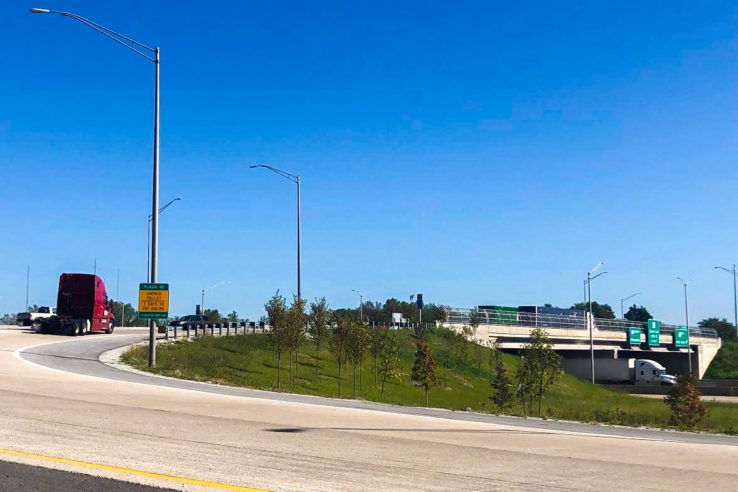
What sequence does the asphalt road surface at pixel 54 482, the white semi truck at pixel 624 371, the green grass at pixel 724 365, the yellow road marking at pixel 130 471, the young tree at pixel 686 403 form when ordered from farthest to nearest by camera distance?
the green grass at pixel 724 365 < the white semi truck at pixel 624 371 < the young tree at pixel 686 403 < the yellow road marking at pixel 130 471 < the asphalt road surface at pixel 54 482

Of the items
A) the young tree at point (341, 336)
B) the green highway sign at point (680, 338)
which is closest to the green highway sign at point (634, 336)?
the green highway sign at point (680, 338)

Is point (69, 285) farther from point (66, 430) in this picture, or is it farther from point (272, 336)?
point (66, 430)

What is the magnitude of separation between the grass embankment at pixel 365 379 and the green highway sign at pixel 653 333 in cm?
4840

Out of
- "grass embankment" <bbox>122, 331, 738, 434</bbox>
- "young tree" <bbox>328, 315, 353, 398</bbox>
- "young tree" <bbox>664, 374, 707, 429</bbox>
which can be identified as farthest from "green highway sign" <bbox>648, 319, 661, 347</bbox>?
"young tree" <bbox>328, 315, 353, 398</bbox>

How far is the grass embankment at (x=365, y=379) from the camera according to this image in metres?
32.4

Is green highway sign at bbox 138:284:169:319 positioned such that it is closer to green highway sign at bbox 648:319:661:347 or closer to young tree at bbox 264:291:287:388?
young tree at bbox 264:291:287:388

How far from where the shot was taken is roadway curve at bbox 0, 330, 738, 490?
9898mm

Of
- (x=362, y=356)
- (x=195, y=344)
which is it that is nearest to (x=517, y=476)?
(x=362, y=356)

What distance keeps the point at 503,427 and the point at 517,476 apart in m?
7.00

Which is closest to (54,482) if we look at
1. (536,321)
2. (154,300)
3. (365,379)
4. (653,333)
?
(154,300)

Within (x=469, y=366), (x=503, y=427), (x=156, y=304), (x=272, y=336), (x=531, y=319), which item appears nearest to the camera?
(x=503, y=427)

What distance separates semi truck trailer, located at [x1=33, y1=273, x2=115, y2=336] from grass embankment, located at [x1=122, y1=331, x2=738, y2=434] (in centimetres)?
782

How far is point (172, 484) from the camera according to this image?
905 cm

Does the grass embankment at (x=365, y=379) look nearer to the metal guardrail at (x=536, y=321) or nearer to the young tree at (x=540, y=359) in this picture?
the young tree at (x=540, y=359)
